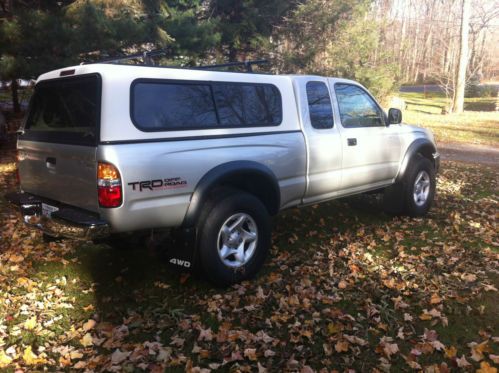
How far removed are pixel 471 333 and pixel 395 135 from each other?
3066mm

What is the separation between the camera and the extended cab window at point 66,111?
352cm

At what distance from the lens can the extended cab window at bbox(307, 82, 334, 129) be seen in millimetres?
4996

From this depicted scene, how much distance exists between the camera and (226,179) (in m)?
4.03

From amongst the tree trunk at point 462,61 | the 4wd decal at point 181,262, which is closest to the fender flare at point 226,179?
the 4wd decal at point 181,262

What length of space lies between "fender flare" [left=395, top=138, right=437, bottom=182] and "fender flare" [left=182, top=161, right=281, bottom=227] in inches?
95.0

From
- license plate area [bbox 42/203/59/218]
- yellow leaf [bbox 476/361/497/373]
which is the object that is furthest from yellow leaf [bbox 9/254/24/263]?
yellow leaf [bbox 476/361/497/373]

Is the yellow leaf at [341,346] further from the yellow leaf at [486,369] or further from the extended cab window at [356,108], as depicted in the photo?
the extended cab window at [356,108]

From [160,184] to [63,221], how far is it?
853 mm

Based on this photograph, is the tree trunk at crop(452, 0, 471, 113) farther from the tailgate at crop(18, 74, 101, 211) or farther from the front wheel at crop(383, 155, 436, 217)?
the tailgate at crop(18, 74, 101, 211)

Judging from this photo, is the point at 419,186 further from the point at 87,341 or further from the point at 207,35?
the point at 207,35

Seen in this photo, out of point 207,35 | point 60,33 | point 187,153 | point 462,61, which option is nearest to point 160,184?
point 187,153

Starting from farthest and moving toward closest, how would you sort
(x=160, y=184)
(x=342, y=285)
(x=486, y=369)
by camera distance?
(x=342, y=285) < (x=160, y=184) < (x=486, y=369)

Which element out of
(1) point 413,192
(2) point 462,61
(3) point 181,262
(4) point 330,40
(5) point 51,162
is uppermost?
(4) point 330,40

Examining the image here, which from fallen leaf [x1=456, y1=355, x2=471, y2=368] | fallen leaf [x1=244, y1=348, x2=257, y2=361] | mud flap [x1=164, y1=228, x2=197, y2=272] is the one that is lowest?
fallen leaf [x1=244, y1=348, x2=257, y2=361]
